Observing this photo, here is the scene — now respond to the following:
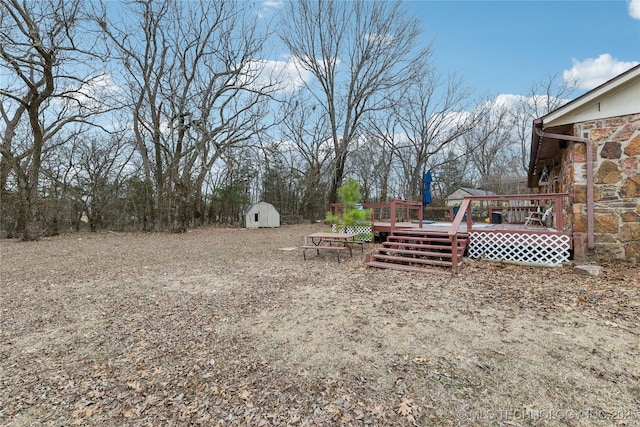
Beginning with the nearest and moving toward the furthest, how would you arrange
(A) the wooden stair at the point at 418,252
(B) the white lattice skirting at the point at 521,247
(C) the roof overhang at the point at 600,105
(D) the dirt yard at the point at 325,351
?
(D) the dirt yard at the point at 325,351 → (C) the roof overhang at the point at 600,105 → (B) the white lattice skirting at the point at 521,247 → (A) the wooden stair at the point at 418,252

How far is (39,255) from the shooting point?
25.6 ft

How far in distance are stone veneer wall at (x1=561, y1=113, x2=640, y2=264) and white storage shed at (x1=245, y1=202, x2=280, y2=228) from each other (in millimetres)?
15163

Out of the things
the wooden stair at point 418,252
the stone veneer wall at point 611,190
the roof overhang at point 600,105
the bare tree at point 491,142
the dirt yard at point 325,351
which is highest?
the bare tree at point 491,142

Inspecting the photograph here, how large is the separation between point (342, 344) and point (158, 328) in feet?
6.61

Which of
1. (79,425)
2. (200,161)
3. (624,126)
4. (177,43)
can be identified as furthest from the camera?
(200,161)

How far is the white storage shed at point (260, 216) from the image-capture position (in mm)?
18156

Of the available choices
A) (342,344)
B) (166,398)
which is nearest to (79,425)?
(166,398)

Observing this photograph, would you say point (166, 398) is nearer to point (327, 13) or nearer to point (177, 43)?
point (177, 43)

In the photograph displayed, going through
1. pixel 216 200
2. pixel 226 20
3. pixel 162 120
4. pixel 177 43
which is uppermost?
pixel 226 20

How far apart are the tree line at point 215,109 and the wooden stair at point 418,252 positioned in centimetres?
973

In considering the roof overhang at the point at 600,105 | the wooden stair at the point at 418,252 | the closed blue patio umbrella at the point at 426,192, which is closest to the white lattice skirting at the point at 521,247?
the wooden stair at the point at 418,252

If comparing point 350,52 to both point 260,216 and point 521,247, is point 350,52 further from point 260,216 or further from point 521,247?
point 521,247

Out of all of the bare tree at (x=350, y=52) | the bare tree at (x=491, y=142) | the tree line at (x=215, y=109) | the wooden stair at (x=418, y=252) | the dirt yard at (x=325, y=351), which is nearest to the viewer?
the dirt yard at (x=325, y=351)

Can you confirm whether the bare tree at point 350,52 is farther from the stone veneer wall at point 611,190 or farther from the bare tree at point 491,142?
the stone veneer wall at point 611,190
